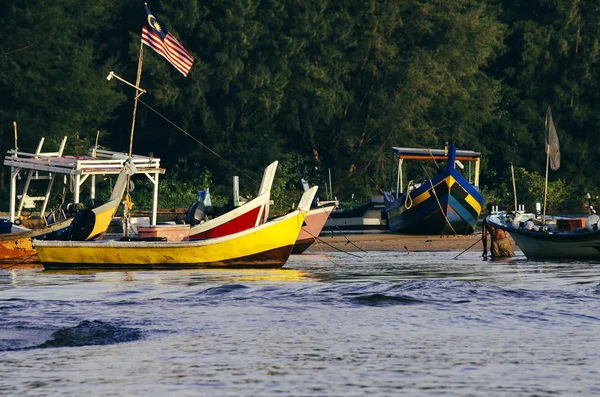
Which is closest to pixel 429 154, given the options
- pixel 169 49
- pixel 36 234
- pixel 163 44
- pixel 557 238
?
pixel 169 49

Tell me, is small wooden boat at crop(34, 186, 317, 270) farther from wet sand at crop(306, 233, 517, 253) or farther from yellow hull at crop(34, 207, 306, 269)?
wet sand at crop(306, 233, 517, 253)

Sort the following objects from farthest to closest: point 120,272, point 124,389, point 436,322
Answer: point 120,272, point 436,322, point 124,389

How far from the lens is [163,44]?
3441 centimetres

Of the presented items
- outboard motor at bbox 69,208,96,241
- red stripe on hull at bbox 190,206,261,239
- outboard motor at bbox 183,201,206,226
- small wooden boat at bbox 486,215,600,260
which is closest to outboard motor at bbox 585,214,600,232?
small wooden boat at bbox 486,215,600,260

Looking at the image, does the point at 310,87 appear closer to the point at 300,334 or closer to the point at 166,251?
the point at 166,251

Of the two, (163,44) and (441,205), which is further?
(441,205)

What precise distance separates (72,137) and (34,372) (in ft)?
151

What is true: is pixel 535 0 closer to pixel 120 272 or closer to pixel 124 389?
pixel 120 272

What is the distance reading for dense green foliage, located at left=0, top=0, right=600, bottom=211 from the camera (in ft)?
194

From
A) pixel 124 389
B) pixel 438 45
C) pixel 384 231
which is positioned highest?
pixel 438 45

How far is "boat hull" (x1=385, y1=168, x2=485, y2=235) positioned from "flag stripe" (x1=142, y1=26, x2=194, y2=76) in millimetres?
11845

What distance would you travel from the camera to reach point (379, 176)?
65688 millimetres

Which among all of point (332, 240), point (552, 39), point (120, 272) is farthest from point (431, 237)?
point (552, 39)

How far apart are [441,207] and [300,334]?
2730cm
